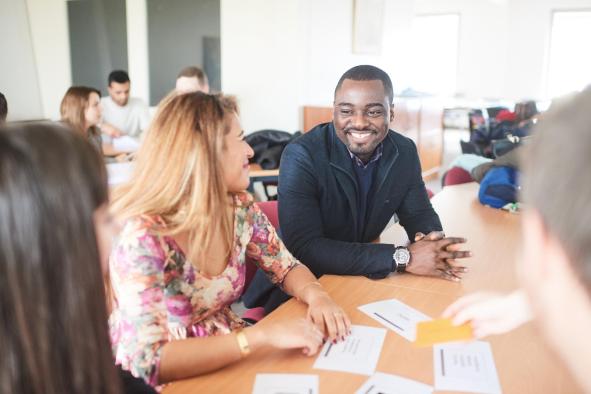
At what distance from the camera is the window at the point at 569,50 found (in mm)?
9977

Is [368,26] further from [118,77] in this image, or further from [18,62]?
[18,62]

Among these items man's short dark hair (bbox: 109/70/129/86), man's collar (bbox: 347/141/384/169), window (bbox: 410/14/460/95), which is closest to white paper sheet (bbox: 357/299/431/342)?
man's collar (bbox: 347/141/384/169)

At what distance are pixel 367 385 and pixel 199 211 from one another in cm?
59

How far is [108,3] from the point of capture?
6.09 metres

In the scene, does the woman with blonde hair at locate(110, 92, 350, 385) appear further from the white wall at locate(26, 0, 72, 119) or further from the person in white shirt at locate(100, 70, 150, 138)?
the white wall at locate(26, 0, 72, 119)

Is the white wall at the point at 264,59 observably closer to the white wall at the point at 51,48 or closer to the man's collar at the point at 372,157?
the white wall at the point at 51,48

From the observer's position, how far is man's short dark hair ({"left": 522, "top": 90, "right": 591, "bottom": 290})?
54 cm

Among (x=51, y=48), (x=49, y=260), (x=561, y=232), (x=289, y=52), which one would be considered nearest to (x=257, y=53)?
(x=289, y=52)

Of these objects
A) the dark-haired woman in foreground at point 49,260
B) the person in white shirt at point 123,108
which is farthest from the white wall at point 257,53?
the dark-haired woman in foreground at point 49,260

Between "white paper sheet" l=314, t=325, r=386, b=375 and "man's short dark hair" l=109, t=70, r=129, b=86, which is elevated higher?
"man's short dark hair" l=109, t=70, r=129, b=86

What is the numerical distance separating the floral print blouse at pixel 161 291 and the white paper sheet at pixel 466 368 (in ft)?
2.02

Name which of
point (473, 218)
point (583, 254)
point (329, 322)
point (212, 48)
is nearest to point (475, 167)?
point (473, 218)

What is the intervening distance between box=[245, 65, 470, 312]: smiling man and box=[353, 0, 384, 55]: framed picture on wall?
3.65 m

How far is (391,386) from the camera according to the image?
1212mm
